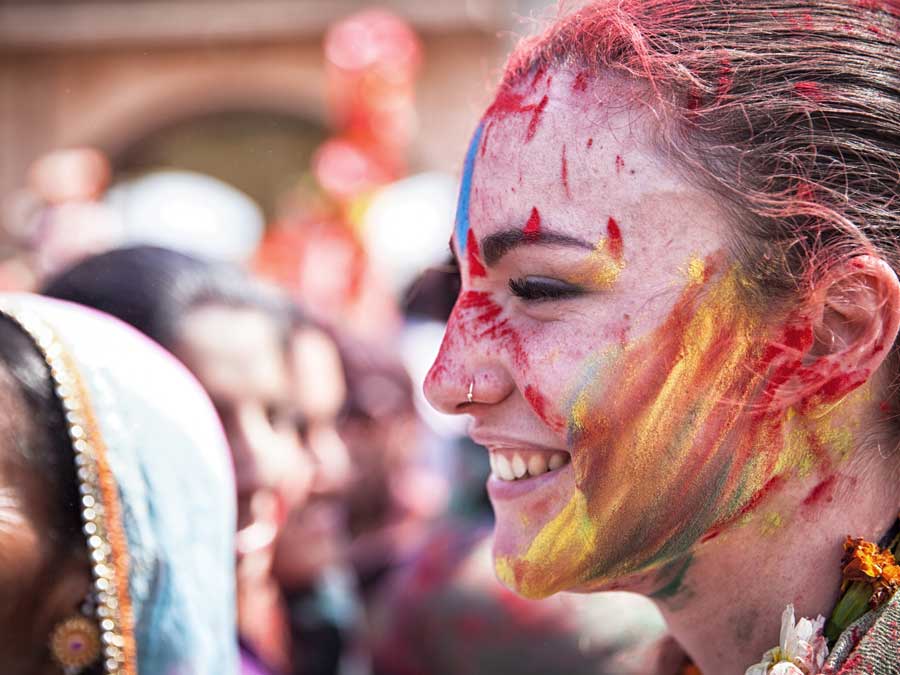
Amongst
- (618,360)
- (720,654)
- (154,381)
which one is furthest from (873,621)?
(154,381)

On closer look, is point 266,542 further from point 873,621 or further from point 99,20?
point 99,20

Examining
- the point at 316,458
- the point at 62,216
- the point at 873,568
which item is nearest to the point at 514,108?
the point at 873,568

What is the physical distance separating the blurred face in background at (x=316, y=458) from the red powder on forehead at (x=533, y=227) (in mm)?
1360

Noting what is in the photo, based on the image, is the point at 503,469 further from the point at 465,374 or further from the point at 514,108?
the point at 514,108

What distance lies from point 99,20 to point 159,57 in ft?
2.24

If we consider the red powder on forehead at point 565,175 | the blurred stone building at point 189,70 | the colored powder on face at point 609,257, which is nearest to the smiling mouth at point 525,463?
the colored powder on face at point 609,257

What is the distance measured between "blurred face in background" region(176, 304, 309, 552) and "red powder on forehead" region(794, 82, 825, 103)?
1439 mm

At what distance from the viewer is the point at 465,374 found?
4.76 ft

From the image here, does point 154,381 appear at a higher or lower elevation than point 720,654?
higher

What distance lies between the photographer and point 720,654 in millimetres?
1438

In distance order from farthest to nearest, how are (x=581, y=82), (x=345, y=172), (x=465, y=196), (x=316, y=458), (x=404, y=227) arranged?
(x=404, y=227) < (x=345, y=172) < (x=316, y=458) < (x=465, y=196) < (x=581, y=82)

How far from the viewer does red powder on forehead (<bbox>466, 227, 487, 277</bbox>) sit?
147 centimetres

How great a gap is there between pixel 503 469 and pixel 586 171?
42cm

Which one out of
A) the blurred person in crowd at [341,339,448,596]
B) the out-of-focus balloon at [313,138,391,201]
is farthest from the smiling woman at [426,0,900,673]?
the out-of-focus balloon at [313,138,391,201]
